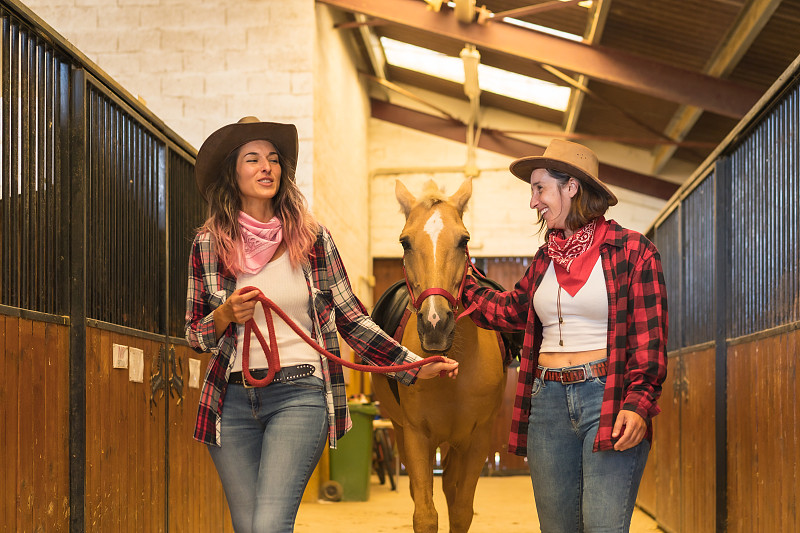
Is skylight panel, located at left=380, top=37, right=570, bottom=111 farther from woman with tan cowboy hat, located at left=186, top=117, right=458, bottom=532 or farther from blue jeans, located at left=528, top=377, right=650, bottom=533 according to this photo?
blue jeans, located at left=528, top=377, right=650, bottom=533

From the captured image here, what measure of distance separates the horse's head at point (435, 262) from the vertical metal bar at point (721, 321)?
172 cm

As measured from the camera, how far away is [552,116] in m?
11.5

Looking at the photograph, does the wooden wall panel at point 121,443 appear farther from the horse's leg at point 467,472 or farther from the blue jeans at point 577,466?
the blue jeans at point 577,466

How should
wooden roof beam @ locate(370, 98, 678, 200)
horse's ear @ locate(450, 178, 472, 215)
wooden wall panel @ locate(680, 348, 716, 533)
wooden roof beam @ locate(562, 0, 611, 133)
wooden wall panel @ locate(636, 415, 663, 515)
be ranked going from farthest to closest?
wooden roof beam @ locate(370, 98, 678, 200) < wooden roof beam @ locate(562, 0, 611, 133) < wooden wall panel @ locate(636, 415, 663, 515) < wooden wall panel @ locate(680, 348, 716, 533) < horse's ear @ locate(450, 178, 472, 215)

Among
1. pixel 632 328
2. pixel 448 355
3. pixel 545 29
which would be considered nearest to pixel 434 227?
pixel 448 355

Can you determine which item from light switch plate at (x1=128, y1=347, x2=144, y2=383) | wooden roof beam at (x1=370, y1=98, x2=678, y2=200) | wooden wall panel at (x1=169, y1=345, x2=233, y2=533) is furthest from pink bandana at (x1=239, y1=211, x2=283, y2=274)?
wooden roof beam at (x1=370, y1=98, x2=678, y2=200)

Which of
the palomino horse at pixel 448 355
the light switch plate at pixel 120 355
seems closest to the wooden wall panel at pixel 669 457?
the palomino horse at pixel 448 355

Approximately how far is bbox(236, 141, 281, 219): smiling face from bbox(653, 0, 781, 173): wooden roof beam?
521cm

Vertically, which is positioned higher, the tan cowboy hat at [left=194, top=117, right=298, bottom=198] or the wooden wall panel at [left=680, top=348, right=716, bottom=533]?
the tan cowboy hat at [left=194, top=117, right=298, bottom=198]

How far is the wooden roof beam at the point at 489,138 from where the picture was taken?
11.8m

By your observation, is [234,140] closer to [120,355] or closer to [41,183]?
[41,183]

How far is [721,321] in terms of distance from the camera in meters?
4.29

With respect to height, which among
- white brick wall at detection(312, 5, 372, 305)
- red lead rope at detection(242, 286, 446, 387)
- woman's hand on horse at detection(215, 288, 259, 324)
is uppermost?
white brick wall at detection(312, 5, 372, 305)

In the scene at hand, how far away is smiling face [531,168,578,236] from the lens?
8.45 feet
